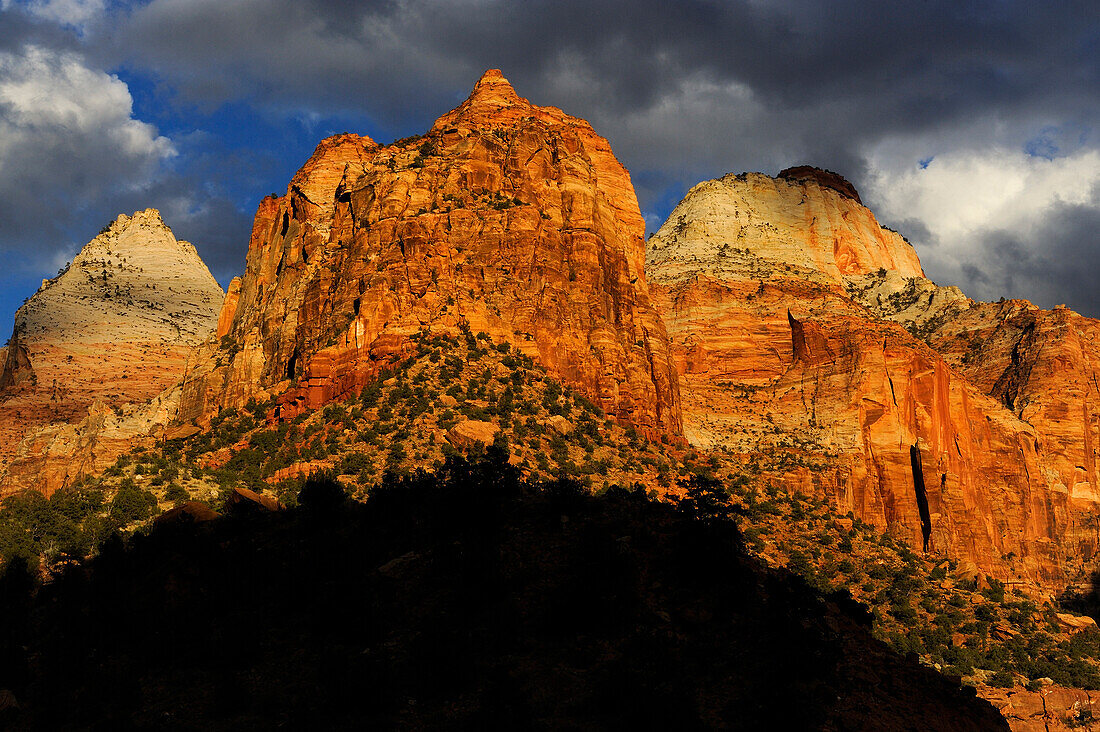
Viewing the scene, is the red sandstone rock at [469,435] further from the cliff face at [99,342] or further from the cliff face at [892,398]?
the cliff face at [892,398]

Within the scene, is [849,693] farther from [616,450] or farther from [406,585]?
A: [616,450]

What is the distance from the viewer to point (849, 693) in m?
30.5

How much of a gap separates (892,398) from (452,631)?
2846 inches

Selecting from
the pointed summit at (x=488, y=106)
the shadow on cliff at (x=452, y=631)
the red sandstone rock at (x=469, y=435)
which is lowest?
the shadow on cliff at (x=452, y=631)

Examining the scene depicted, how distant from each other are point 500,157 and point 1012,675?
1892 inches

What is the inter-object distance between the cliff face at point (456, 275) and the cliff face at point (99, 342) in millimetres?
12342

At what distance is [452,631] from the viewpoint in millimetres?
32812

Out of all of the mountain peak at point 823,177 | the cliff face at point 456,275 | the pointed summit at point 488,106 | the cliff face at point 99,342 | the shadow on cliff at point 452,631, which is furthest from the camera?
the mountain peak at point 823,177

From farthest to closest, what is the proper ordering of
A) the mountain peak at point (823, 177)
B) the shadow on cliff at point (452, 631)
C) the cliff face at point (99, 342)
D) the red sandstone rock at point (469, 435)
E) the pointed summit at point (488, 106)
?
the mountain peak at point (823, 177), the pointed summit at point (488, 106), the cliff face at point (99, 342), the red sandstone rock at point (469, 435), the shadow on cliff at point (452, 631)

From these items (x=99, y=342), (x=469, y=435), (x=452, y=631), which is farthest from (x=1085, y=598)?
(x=99, y=342)

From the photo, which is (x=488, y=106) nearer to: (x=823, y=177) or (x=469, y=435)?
(x=469, y=435)

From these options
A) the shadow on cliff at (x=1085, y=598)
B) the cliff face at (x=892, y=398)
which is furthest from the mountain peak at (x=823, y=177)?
the shadow on cliff at (x=1085, y=598)

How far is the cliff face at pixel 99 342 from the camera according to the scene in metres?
64.2

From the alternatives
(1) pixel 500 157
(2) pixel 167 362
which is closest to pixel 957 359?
(1) pixel 500 157
